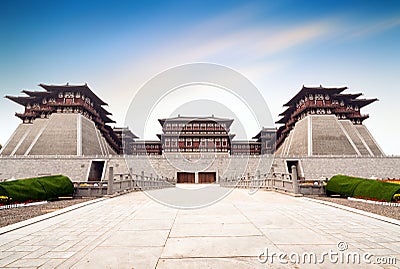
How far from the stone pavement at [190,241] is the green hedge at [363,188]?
6199mm

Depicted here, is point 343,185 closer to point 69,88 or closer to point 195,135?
point 195,135

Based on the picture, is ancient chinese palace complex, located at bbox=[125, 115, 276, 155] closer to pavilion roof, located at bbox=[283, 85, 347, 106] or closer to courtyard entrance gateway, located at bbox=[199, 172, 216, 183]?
courtyard entrance gateway, located at bbox=[199, 172, 216, 183]

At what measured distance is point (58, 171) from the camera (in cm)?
3903

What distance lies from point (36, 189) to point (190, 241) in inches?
432

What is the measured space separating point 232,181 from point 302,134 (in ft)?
103

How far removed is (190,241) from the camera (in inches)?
180

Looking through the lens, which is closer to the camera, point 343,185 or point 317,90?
point 343,185

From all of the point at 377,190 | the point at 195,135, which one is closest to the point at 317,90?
the point at 195,135

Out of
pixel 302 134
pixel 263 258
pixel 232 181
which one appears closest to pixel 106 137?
pixel 232 181

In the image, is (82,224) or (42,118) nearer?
(82,224)

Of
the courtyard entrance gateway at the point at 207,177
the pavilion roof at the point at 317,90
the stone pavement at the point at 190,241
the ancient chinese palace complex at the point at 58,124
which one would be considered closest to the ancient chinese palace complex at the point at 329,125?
the pavilion roof at the point at 317,90

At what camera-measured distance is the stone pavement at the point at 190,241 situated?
3.57 metres

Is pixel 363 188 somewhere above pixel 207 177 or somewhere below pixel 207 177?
above

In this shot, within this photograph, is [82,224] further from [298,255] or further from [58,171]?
[58,171]
